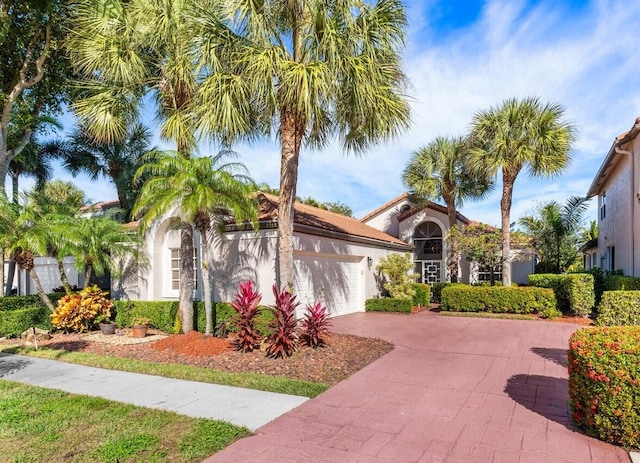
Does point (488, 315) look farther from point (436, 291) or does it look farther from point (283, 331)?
point (283, 331)

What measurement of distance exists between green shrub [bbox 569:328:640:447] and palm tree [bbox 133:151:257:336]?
7.30 m

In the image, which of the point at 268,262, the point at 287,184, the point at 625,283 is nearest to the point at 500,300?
the point at 625,283

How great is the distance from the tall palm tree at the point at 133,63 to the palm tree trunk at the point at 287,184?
2.20 m

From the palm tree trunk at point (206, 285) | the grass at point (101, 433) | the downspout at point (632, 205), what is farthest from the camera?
the downspout at point (632, 205)

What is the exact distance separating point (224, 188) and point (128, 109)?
3.72 metres

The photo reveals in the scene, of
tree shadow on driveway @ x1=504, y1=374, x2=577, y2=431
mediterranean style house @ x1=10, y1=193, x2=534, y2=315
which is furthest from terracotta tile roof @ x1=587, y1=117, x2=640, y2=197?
mediterranean style house @ x1=10, y1=193, x2=534, y2=315

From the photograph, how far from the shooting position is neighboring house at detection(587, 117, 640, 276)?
40.5 feet

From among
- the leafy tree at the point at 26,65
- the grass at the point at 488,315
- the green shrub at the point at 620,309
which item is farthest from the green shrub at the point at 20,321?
the green shrub at the point at 620,309

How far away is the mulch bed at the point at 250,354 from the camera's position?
7.39 metres

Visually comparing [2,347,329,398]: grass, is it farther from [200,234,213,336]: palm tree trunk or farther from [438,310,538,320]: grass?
[438,310,538,320]: grass

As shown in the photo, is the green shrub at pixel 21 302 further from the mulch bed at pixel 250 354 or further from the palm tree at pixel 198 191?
the palm tree at pixel 198 191

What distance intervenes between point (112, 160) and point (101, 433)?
19077 millimetres

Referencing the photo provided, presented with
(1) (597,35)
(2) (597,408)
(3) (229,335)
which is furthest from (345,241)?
(2) (597,408)

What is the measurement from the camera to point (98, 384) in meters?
6.59
